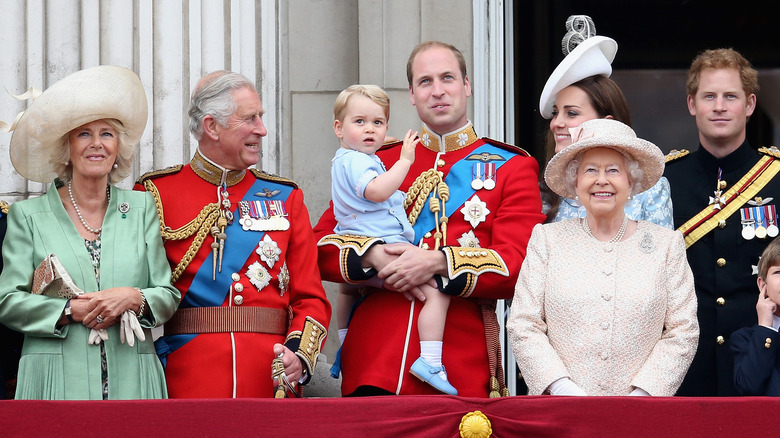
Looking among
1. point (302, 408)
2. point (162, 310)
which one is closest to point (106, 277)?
point (162, 310)

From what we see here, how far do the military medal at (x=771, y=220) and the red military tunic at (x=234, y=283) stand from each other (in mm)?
1574

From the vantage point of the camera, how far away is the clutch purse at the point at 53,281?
13.1ft

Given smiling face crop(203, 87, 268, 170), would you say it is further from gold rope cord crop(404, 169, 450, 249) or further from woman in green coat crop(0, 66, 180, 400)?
gold rope cord crop(404, 169, 450, 249)

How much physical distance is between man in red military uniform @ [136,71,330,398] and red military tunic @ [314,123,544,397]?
5.9 inches

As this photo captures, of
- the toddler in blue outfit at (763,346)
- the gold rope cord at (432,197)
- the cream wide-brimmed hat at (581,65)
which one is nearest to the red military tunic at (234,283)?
the gold rope cord at (432,197)

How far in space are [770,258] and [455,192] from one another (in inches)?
42.2

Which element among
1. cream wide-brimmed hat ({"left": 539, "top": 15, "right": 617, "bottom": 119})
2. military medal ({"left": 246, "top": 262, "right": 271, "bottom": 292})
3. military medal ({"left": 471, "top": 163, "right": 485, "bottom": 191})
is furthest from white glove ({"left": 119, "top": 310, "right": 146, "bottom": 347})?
cream wide-brimmed hat ({"left": 539, "top": 15, "right": 617, "bottom": 119})

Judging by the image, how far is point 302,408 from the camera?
355cm

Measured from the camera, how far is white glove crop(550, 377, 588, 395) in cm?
388

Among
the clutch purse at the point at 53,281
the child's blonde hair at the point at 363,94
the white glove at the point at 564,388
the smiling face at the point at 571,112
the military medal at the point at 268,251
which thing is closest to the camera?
the white glove at the point at 564,388

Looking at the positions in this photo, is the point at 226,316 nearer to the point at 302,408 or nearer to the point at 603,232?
the point at 302,408

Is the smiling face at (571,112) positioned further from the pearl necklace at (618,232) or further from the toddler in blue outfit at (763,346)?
the toddler in blue outfit at (763,346)

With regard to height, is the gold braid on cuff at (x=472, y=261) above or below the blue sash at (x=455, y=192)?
below

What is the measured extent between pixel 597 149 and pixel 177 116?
2.42m
